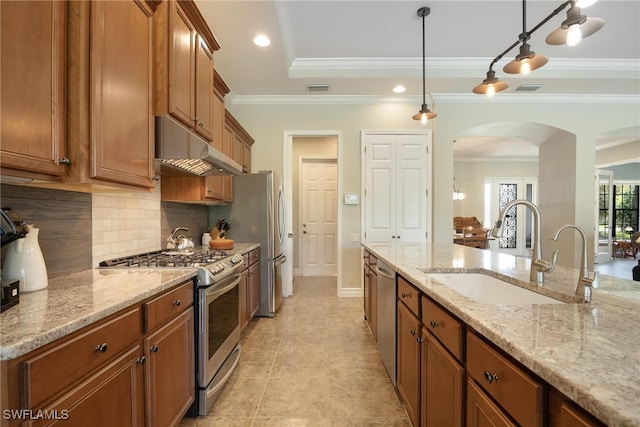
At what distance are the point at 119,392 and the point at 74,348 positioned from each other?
1.05 ft

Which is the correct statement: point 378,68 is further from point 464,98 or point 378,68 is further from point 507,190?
point 507,190

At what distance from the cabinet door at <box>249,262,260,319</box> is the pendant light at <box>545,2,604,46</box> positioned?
9.52ft

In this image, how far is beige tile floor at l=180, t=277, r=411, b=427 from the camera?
171 cm

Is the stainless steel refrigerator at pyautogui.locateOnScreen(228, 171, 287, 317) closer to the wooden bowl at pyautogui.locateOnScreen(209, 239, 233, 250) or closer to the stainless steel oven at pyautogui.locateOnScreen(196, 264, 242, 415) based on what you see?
the wooden bowl at pyautogui.locateOnScreen(209, 239, 233, 250)

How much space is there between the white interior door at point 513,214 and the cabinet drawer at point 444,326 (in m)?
8.03

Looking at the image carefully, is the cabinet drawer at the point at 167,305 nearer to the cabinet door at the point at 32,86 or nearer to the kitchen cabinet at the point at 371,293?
the cabinet door at the point at 32,86

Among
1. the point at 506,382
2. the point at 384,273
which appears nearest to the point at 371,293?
the point at 384,273

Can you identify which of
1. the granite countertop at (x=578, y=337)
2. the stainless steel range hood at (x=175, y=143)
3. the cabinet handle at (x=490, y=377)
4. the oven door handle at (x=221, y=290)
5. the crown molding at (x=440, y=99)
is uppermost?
the crown molding at (x=440, y=99)

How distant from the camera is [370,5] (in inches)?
102

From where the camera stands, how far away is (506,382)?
772 millimetres

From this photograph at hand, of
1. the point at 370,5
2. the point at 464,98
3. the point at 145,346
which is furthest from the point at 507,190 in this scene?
the point at 145,346

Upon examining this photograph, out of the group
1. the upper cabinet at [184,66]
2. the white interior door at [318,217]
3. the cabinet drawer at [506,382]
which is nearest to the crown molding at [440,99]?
the white interior door at [318,217]

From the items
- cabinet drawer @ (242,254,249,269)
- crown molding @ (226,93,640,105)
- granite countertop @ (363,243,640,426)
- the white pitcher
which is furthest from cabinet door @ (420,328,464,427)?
crown molding @ (226,93,640,105)

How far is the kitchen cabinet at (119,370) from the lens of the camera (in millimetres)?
780
